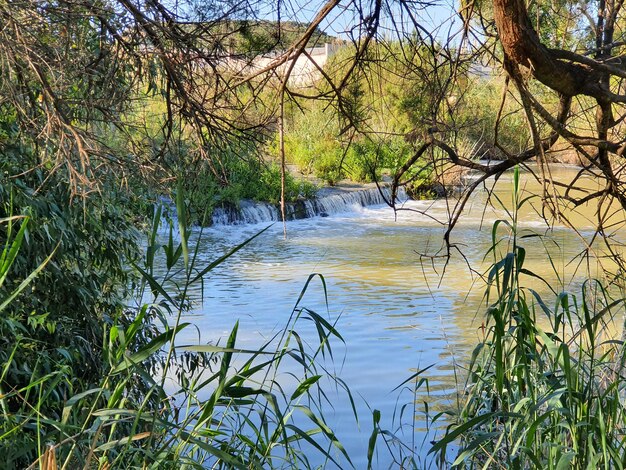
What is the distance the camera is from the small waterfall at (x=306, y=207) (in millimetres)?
13859

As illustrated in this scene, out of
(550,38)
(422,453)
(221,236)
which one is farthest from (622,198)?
(221,236)

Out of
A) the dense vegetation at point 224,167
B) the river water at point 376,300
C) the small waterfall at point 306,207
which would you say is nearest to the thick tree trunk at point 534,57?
the dense vegetation at point 224,167

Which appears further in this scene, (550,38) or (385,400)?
(385,400)

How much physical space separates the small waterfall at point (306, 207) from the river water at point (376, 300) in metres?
0.29

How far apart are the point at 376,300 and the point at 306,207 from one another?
658 centimetres

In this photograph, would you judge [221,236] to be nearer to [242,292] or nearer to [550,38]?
[242,292]

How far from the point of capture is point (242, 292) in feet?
29.9

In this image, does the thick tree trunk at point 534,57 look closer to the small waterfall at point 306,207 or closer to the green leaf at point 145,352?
the green leaf at point 145,352

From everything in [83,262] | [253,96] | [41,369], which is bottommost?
[41,369]

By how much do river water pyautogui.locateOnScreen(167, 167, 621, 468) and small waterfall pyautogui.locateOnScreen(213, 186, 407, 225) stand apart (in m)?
0.29

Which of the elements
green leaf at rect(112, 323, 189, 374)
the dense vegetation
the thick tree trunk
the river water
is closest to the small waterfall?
the river water

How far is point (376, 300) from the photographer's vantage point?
28.7ft

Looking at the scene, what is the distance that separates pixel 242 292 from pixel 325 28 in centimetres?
620

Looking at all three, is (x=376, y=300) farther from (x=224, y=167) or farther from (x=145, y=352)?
(x=145, y=352)
